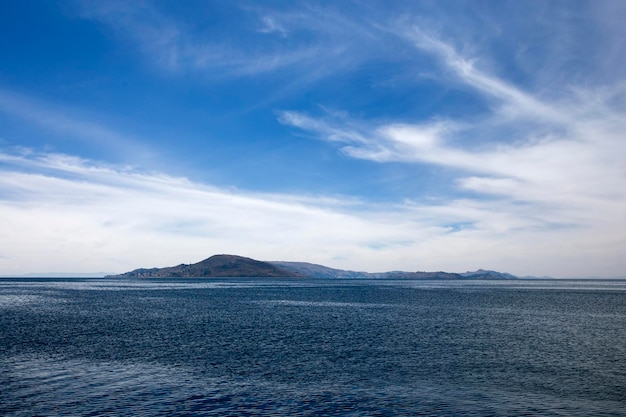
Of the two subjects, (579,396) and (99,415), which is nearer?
(99,415)

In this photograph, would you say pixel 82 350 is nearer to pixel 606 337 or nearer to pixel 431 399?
pixel 431 399

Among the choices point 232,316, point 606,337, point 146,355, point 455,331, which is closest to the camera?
point 146,355

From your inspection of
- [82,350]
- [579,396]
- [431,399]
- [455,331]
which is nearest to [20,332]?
[82,350]

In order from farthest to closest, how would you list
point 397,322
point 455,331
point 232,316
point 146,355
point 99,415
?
point 232,316
point 397,322
point 455,331
point 146,355
point 99,415

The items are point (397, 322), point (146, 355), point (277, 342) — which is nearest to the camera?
point (146, 355)

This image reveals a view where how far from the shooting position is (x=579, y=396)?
120 ft

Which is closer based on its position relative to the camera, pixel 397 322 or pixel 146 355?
pixel 146 355

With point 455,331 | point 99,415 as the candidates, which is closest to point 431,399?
point 99,415

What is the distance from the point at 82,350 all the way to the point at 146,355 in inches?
364

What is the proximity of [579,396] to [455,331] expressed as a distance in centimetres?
3908

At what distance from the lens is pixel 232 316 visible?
3967 inches

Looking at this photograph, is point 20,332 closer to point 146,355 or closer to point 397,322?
point 146,355

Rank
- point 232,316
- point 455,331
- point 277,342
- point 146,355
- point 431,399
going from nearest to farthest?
point 431,399 < point 146,355 < point 277,342 < point 455,331 < point 232,316

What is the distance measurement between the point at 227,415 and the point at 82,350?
33.1 metres
